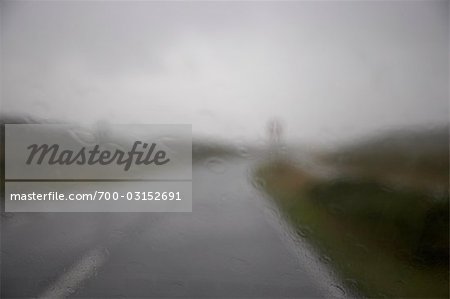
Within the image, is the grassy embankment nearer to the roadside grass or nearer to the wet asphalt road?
the roadside grass

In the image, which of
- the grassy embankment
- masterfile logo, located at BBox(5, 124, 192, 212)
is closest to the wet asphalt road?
masterfile logo, located at BBox(5, 124, 192, 212)

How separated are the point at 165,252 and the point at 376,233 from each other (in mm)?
1408

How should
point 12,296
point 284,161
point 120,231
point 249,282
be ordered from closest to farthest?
1. point 12,296
2. point 249,282
3. point 284,161
4. point 120,231

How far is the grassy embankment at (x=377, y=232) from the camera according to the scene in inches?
66.5

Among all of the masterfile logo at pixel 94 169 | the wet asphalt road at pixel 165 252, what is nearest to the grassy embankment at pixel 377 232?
the wet asphalt road at pixel 165 252

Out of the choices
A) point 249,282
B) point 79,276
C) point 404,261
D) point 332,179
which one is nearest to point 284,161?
point 332,179

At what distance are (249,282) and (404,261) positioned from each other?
0.96m

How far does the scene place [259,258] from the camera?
1.96 metres

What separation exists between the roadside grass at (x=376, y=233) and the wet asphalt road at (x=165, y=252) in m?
0.27

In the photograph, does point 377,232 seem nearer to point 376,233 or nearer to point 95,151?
point 376,233

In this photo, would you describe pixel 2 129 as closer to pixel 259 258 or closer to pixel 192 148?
pixel 192 148

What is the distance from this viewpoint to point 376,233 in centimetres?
181

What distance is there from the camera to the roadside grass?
169 cm

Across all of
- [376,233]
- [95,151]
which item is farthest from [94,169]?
[376,233]
